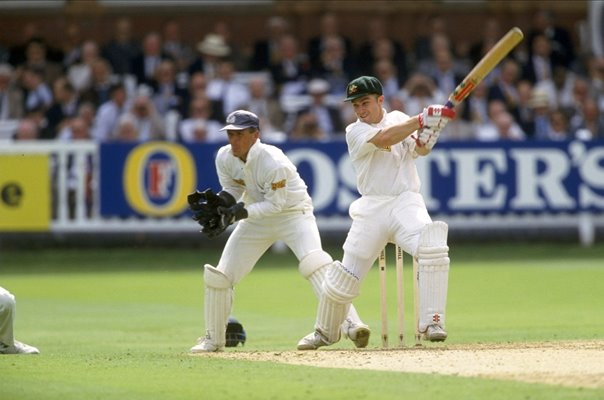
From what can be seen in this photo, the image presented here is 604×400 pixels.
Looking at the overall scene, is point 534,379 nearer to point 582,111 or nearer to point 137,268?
point 137,268

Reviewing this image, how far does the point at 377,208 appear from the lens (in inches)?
401

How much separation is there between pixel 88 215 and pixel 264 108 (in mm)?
3014

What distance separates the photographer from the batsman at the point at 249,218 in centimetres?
1045

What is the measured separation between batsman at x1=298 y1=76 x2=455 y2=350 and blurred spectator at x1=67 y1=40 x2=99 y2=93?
463 inches

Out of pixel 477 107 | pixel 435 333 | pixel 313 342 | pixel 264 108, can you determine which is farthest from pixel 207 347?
pixel 477 107

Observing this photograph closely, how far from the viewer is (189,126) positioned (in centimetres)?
2020

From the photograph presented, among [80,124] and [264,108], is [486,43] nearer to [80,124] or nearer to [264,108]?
[264,108]

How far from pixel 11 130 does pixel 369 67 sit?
17.9ft

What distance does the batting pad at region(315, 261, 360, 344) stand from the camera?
10172 millimetres

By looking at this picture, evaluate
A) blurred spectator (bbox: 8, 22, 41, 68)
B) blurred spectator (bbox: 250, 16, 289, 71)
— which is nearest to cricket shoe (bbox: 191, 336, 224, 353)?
blurred spectator (bbox: 250, 16, 289, 71)

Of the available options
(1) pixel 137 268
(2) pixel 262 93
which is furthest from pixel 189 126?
(1) pixel 137 268

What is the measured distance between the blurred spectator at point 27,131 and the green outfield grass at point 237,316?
1681 millimetres

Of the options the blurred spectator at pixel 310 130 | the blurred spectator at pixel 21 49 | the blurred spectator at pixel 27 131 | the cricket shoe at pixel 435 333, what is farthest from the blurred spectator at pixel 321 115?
the cricket shoe at pixel 435 333

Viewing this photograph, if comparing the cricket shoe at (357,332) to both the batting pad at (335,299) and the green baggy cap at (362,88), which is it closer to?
the batting pad at (335,299)
